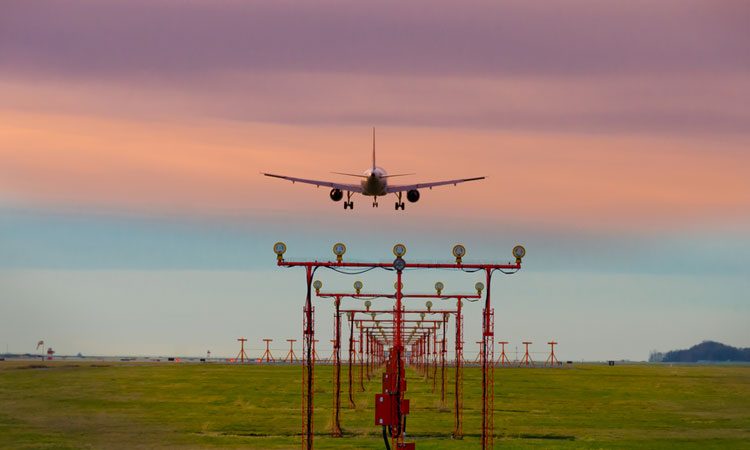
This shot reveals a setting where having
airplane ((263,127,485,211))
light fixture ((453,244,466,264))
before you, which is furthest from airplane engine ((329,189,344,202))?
light fixture ((453,244,466,264))

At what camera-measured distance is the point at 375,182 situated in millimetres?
Result: 96625

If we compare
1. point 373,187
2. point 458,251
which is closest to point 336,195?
point 373,187

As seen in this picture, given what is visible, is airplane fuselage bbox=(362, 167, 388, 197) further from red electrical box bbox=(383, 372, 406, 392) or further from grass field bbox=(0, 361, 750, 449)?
red electrical box bbox=(383, 372, 406, 392)

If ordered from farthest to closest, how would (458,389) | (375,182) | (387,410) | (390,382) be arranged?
1. (375,182)
2. (458,389)
3. (390,382)
4. (387,410)

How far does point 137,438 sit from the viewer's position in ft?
226

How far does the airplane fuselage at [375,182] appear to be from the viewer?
96.3 m

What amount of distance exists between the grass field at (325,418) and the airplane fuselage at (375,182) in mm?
18766

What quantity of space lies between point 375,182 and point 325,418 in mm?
22614

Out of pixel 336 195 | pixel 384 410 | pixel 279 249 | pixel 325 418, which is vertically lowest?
pixel 325 418

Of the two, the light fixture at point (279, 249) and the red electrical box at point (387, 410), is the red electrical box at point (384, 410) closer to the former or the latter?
the red electrical box at point (387, 410)

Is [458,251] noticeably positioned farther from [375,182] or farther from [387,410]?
[375,182]

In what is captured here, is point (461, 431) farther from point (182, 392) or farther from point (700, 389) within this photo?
point (700, 389)

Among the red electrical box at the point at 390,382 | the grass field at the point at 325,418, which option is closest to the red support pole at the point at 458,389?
the grass field at the point at 325,418

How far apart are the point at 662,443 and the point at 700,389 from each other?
280ft
